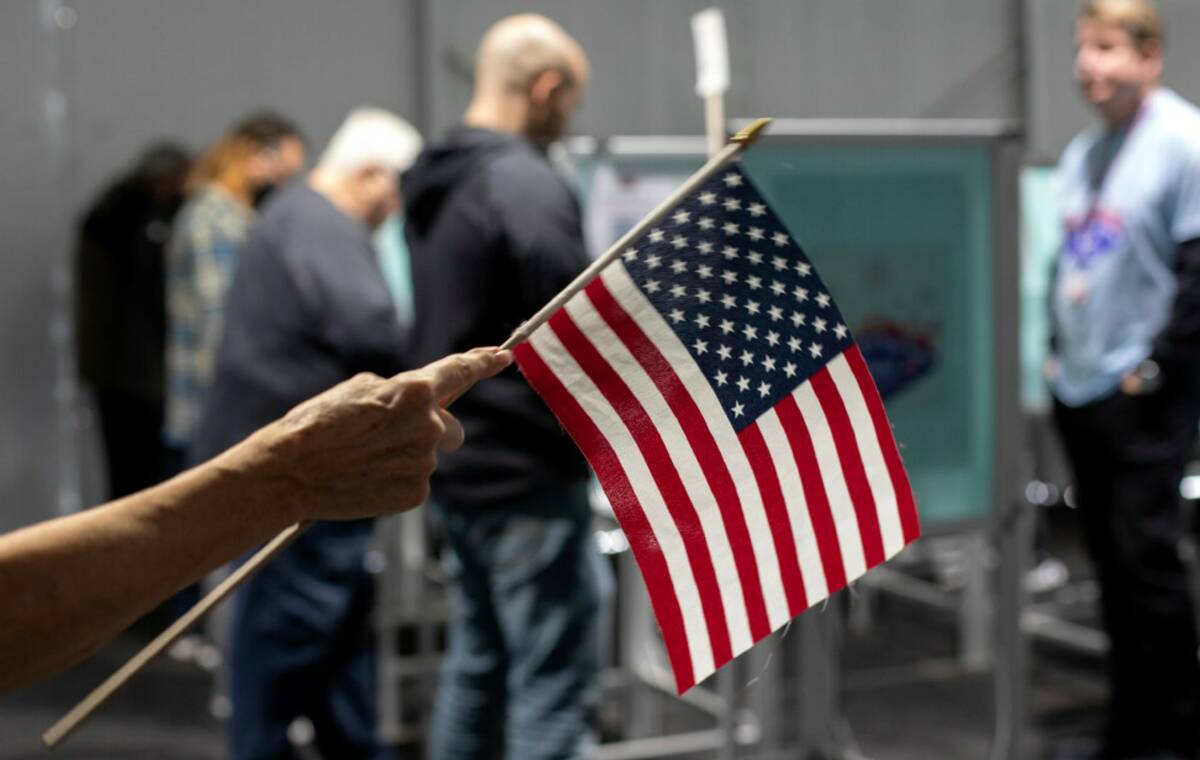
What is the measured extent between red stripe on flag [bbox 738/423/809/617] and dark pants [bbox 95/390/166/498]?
412cm

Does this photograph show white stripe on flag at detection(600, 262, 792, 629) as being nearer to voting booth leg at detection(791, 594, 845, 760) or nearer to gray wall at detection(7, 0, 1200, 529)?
voting booth leg at detection(791, 594, 845, 760)

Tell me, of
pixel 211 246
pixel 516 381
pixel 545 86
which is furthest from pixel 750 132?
pixel 211 246

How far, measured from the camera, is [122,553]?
3.58ft

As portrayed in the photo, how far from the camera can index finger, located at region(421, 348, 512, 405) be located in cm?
116

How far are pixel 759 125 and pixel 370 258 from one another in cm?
174

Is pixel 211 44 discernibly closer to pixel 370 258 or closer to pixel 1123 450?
pixel 370 258

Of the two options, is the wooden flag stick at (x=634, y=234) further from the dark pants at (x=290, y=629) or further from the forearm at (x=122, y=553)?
the dark pants at (x=290, y=629)

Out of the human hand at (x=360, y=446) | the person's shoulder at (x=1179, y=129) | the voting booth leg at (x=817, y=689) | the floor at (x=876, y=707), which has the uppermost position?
the person's shoulder at (x=1179, y=129)

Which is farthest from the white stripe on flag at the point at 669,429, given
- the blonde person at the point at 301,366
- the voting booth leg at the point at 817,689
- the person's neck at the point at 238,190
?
the person's neck at the point at 238,190

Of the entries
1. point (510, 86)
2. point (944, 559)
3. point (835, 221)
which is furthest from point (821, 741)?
point (944, 559)

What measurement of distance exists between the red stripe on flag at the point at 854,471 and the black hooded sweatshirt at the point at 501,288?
95 centimetres

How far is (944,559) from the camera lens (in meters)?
5.67

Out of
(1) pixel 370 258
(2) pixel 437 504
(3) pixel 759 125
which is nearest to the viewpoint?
(3) pixel 759 125

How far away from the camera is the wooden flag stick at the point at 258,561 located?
3.92ft
